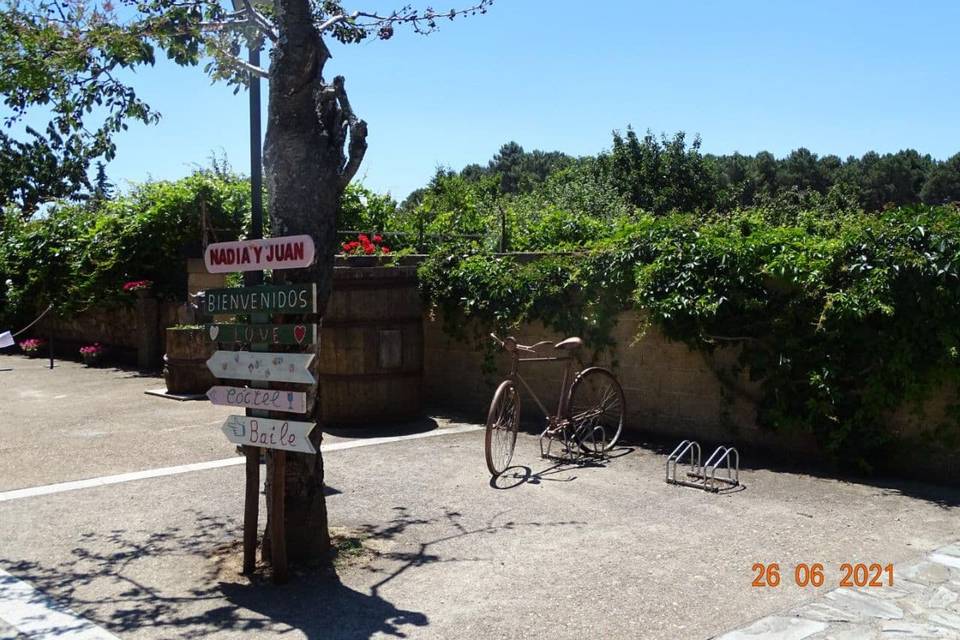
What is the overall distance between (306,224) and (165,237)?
11.9m

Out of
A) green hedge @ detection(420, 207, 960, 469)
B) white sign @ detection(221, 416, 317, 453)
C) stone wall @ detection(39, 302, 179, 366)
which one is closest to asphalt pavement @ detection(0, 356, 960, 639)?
green hedge @ detection(420, 207, 960, 469)

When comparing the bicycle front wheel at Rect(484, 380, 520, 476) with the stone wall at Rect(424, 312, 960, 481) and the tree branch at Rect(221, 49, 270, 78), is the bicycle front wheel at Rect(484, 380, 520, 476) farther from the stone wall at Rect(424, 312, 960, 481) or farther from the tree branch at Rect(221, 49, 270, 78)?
the tree branch at Rect(221, 49, 270, 78)

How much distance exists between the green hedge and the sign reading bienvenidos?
4.54m

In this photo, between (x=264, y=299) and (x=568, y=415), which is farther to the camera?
(x=568, y=415)

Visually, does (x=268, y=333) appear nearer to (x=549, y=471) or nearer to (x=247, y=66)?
(x=247, y=66)

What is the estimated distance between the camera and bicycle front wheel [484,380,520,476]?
775 cm

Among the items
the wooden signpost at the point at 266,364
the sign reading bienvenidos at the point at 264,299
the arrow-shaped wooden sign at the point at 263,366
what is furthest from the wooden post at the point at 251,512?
the sign reading bienvenidos at the point at 264,299

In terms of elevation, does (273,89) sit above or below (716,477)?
above

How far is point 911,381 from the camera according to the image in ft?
24.2

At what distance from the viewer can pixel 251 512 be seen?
546cm

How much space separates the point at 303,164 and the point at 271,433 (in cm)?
170

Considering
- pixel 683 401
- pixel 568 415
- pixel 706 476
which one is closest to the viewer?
pixel 706 476

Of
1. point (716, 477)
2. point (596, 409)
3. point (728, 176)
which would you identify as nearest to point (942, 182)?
point (728, 176)
